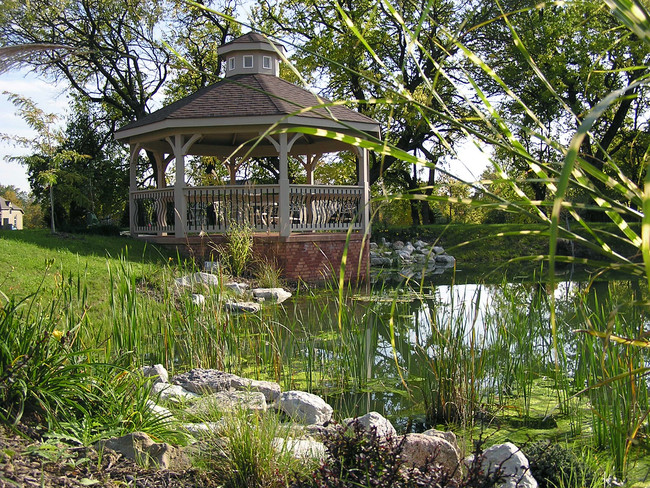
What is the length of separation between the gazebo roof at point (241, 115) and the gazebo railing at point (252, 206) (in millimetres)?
1339

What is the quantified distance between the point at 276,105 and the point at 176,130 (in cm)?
232

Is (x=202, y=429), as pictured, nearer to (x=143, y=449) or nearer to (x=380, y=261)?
(x=143, y=449)

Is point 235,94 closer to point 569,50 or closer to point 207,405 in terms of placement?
point 207,405

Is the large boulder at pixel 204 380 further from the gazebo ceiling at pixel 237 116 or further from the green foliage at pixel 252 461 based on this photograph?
the gazebo ceiling at pixel 237 116

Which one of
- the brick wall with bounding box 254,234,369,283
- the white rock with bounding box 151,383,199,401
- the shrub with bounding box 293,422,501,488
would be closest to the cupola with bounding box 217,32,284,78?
the brick wall with bounding box 254,234,369,283

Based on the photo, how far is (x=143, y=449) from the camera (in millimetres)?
2818

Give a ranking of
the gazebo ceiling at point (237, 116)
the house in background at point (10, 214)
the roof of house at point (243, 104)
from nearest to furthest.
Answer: the gazebo ceiling at point (237, 116), the roof of house at point (243, 104), the house in background at point (10, 214)

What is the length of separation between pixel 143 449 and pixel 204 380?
1695mm

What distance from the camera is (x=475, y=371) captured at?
14.7ft

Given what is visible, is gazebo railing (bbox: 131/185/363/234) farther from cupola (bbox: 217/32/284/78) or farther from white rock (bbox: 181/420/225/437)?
white rock (bbox: 181/420/225/437)

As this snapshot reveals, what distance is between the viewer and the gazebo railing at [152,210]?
13820 millimetres

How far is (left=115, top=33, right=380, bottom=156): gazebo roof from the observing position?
12602 millimetres

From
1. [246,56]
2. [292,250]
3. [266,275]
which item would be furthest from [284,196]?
[246,56]

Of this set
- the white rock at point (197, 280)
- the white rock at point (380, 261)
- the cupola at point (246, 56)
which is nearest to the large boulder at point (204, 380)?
the white rock at point (197, 280)
